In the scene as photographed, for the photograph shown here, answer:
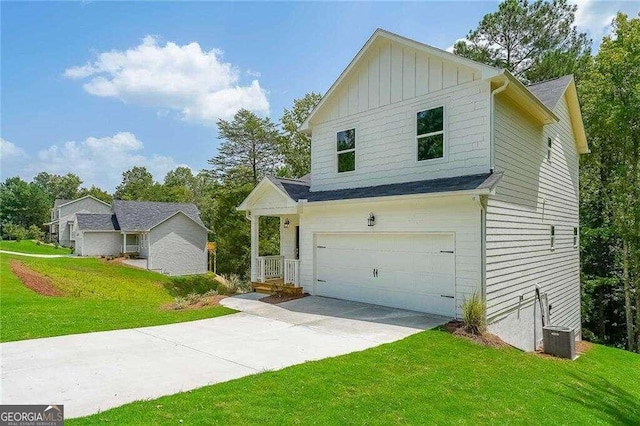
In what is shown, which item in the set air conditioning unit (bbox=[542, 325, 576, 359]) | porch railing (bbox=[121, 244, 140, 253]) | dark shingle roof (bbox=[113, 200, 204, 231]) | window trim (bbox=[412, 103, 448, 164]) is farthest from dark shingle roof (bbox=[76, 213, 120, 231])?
air conditioning unit (bbox=[542, 325, 576, 359])

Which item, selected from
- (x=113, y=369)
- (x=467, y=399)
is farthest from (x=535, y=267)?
(x=113, y=369)

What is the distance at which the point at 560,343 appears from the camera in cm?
890

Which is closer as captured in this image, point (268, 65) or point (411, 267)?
point (411, 267)

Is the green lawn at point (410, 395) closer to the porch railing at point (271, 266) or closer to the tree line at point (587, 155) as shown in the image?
the porch railing at point (271, 266)

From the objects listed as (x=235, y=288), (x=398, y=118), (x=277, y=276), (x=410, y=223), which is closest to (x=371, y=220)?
(x=410, y=223)

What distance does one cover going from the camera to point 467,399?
494 cm

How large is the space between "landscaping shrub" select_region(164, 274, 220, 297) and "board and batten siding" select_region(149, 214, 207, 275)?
279 cm

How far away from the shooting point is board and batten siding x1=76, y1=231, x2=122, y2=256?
3291 cm

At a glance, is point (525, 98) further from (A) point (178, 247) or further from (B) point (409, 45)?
(A) point (178, 247)

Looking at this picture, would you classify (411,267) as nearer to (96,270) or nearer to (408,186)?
(408,186)

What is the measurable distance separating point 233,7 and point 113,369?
444 inches

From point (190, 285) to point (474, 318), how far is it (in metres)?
24.7

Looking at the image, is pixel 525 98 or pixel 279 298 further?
pixel 279 298

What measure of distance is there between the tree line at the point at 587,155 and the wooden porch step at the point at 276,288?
1411 centimetres
